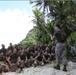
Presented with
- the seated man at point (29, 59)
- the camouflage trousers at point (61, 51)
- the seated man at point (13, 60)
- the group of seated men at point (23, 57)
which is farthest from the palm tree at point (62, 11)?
the camouflage trousers at point (61, 51)

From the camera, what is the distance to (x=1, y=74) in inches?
384

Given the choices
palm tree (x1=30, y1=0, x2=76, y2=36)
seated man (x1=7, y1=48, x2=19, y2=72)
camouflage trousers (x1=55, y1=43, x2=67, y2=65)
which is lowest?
seated man (x1=7, y1=48, x2=19, y2=72)

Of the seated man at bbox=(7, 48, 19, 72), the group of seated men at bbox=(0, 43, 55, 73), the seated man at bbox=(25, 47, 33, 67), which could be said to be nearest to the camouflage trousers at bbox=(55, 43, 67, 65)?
the group of seated men at bbox=(0, 43, 55, 73)

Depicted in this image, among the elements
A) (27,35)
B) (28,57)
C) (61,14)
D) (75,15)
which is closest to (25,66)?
(28,57)

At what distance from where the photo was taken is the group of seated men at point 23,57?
407 inches

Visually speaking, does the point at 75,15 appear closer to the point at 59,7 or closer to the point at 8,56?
the point at 59,7

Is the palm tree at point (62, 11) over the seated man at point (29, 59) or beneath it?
over

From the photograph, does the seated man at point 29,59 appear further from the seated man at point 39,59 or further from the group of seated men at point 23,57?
the seated man at point 39,59

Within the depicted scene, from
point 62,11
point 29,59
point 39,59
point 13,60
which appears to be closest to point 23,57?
point 13,60

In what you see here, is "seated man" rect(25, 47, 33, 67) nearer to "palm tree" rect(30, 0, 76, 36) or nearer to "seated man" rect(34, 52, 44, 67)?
"seated man" rect(34, 52, 44, 67)

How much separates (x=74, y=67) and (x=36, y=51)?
90.2 inches

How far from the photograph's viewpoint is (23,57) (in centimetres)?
1148

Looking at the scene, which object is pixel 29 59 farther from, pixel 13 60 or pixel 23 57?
pixel 13 60

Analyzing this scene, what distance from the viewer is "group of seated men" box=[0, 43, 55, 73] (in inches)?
407
